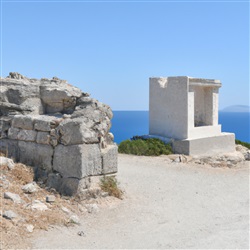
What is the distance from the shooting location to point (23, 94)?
8.05 metres

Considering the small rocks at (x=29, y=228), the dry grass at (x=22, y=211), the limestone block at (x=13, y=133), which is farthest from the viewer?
the limestone block at (x=13, y=133)

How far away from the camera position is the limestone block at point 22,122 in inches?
297

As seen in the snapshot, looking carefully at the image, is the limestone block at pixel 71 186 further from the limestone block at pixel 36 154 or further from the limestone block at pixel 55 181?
the limestone block at pixel 36 154

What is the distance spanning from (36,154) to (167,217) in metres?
3.10

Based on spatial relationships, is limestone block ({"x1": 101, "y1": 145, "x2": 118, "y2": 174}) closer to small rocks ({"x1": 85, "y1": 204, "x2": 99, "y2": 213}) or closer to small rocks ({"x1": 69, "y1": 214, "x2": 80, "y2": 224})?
small rocks ({"x1": 85, "y1": 204, "x2": 99, "y2": 213})

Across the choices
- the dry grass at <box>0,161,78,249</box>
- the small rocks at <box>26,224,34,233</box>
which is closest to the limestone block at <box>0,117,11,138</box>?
the dry grass at <box>0,161,78,249</box>

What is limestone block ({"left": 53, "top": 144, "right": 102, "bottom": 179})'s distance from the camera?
6.76m

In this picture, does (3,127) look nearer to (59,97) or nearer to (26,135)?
(26,135)

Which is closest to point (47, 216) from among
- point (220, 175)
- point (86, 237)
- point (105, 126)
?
point (86, 237)

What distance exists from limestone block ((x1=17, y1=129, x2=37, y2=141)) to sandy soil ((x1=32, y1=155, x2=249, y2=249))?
2.26 m

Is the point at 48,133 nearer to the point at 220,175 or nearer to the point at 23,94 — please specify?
the point at 23,94

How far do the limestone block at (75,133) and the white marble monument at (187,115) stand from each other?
6945 millimetres

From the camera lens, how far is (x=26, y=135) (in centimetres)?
762

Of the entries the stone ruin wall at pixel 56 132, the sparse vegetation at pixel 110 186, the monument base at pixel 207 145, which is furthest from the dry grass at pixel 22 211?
the monument base at pixel 207 145
